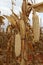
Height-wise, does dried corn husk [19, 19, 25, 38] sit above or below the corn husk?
below

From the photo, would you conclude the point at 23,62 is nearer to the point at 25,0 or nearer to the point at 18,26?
the point at 18,26

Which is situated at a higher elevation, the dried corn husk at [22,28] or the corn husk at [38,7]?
the corn husk at [38,7]

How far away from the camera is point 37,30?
76 centimetres

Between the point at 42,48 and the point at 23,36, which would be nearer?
the point at 23,36

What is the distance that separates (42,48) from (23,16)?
7.76 ft

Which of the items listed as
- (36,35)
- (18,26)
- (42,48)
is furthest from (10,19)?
(42,48)

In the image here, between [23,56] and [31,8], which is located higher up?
[31,8]

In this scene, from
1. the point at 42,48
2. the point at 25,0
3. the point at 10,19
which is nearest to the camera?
the point at 25,0

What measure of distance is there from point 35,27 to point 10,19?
15 centimetres

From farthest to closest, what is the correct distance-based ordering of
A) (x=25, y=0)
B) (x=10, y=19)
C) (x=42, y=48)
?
(x=42, y=48) → (x=10, y=19) → (x=25, y=0)

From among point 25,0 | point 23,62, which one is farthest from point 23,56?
point 25,0

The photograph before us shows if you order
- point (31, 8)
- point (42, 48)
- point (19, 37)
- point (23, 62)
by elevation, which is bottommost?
point (42, 48)

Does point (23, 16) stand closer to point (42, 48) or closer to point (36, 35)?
point (36, 35)

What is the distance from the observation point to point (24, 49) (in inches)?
31.0
